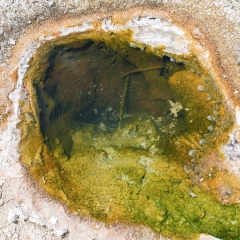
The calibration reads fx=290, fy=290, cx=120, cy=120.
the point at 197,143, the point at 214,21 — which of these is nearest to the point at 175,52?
the point at 214,21

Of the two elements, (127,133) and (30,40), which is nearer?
(30,40)

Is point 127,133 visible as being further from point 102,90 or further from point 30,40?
point 30,40

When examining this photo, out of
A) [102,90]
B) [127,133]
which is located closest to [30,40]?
[102,90]

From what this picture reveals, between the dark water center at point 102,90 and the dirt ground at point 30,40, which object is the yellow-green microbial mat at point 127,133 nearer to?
the dark water center at point 102,90

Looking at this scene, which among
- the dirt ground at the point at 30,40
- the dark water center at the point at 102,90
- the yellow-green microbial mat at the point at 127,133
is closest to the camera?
the dirt ground at the point at 30,40

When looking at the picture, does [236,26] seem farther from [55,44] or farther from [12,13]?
[12,13]

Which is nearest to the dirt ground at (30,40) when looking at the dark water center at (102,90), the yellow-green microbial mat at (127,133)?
the yellow-green microbial mat at (127,133)
